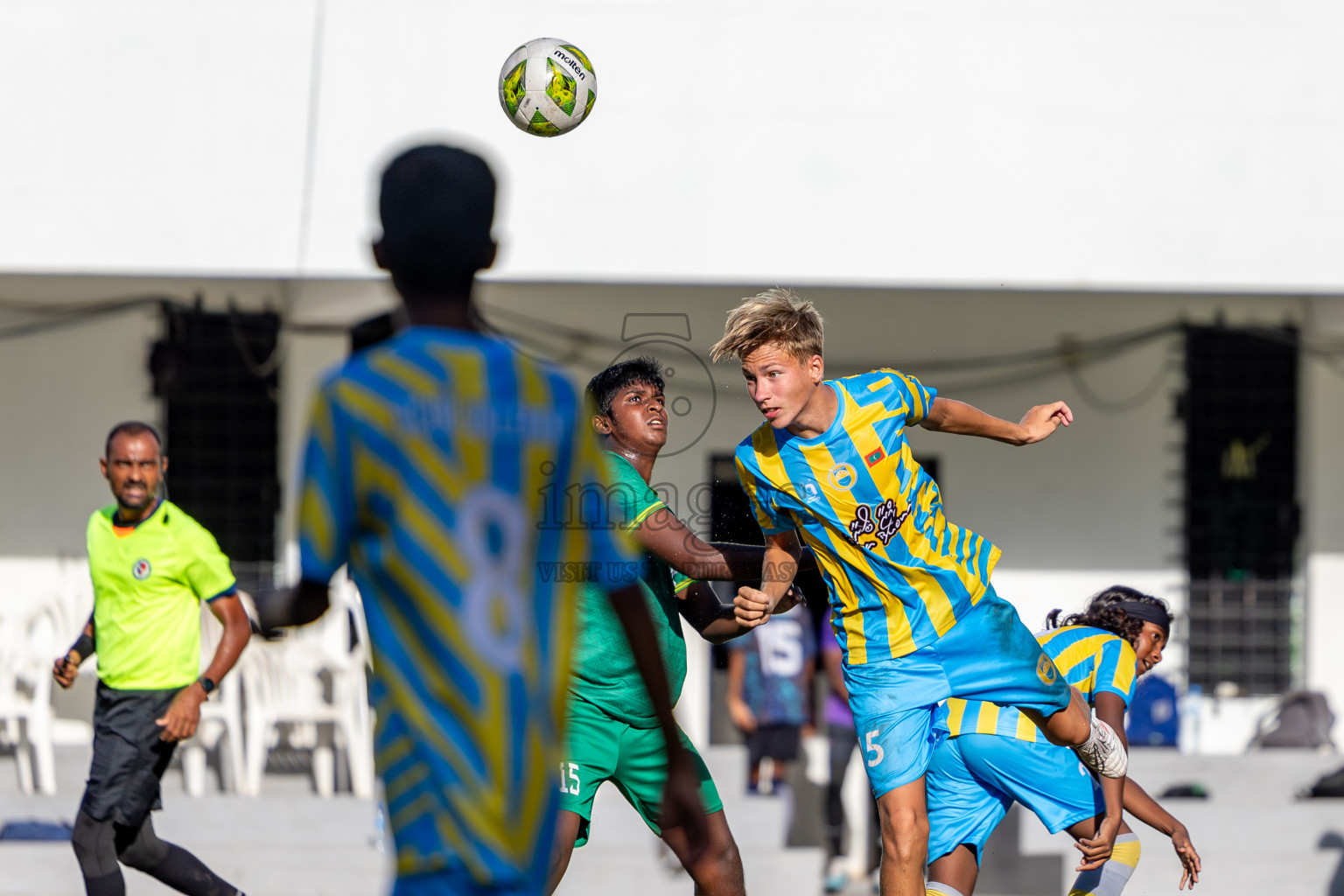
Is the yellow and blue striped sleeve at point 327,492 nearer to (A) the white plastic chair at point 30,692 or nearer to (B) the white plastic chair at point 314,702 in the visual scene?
(B) the white plastic chair at point 314,702

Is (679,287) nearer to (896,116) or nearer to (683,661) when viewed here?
(896,116)

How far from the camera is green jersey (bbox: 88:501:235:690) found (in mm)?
5164

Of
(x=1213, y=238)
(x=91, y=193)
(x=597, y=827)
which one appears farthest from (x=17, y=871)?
(x=1213, y=238)

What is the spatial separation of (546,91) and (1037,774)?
335 cm

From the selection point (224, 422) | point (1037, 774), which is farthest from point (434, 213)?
point (224, 422)

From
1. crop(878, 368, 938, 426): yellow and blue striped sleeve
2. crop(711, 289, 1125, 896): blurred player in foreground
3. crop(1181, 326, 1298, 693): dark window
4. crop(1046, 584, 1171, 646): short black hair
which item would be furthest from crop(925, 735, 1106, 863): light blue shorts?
crop(1181, 326, 1298, 693): dark window

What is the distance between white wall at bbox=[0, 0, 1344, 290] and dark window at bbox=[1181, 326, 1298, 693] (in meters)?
0.88

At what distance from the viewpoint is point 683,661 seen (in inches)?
161

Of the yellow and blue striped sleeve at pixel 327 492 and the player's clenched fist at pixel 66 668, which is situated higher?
the yellow and blue striped sleeve at pixel 327 492

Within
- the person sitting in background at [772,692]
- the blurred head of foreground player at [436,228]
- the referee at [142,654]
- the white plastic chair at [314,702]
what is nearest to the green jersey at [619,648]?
the referee at [142,654]

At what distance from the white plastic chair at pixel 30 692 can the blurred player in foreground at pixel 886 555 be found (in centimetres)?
555

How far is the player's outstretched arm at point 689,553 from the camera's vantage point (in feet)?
12.6

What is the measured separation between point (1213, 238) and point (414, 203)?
22.8 ft

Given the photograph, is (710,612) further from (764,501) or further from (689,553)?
(764,501)
